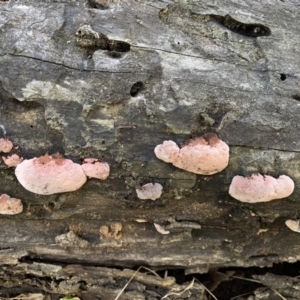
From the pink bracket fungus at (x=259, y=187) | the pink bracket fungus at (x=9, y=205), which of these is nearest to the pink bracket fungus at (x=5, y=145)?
the pink bracket fungus at (x=9, y=205)

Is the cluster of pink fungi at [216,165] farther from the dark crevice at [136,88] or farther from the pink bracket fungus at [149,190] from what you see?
the dark crevice at [136,88]

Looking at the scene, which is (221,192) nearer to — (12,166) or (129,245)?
(129,245)

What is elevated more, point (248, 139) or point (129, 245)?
point (248, 139)

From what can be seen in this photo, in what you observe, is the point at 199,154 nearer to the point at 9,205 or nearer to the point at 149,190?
the point at 149,190

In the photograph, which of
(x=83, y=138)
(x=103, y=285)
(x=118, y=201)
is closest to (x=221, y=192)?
(x=118, y=201)

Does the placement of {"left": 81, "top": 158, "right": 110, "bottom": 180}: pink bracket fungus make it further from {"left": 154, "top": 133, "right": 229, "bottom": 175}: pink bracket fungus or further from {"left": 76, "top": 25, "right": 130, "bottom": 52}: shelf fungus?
{"left": 76, "top": 25, "right": 130, "bottom": 52}: shelf fungus

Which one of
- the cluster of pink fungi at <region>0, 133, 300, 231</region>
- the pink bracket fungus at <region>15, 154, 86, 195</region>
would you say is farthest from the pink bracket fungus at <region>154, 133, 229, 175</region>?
the pink bracket fungus at <region>15, 154, 86, 195</region>
